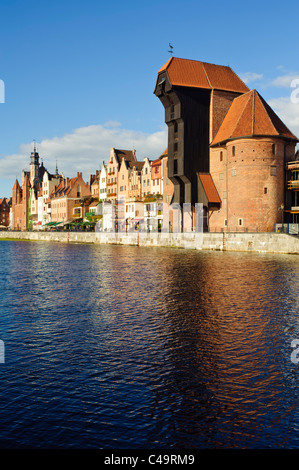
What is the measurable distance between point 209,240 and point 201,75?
28.1m

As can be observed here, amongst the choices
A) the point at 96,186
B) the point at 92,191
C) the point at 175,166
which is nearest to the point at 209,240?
the point at 175,166

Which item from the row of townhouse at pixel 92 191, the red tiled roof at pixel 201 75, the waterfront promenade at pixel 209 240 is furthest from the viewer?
the row of townhouse at pixel 92 191

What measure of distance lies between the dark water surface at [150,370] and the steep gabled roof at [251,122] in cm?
4297

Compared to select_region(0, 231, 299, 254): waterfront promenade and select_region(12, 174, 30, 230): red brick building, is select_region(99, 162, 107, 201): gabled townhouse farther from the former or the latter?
select_region(12, 174, 30, 230): red brick building

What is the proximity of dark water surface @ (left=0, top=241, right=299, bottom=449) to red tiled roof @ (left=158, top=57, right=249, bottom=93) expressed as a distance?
52.3 meters

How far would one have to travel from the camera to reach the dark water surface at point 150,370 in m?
8.98

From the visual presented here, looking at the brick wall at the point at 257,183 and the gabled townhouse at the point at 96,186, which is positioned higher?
the gabled townhouse at the point at 96,186

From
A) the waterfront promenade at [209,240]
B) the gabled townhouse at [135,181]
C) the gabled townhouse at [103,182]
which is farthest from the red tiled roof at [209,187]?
the gabled townhouse at [103,182]

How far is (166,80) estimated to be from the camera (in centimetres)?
7006

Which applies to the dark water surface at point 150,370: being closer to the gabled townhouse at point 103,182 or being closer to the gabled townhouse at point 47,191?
the gabled townhouse at point 103,182

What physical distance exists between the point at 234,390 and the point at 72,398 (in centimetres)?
390

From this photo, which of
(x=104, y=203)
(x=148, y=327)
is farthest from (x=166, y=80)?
(x=148, y=327)

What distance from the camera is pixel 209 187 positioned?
70.2 m

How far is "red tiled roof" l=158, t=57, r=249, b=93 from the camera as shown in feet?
231
